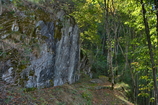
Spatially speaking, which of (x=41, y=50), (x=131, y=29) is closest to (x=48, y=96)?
(x=41, y=50)

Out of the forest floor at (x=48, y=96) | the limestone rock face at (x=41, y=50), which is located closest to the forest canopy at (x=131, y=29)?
the limestone rock face at (x=41, y=50)

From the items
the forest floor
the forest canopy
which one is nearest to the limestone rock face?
the forest floor

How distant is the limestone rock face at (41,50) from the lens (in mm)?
5727

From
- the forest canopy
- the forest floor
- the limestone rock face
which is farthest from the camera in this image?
the limestone rock face

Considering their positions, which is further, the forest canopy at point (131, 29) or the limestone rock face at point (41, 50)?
the limestone rock face at point (41, 50)

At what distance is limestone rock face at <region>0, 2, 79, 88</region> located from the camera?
5.73m

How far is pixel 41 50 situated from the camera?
285 inches

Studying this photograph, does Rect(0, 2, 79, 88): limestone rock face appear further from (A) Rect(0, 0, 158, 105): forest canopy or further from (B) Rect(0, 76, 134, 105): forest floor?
(A) Rect(0, 0, 158, 105): forest canopy

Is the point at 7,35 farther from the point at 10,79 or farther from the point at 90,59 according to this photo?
the point at 90,59

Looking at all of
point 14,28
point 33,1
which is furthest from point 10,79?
point 33,1

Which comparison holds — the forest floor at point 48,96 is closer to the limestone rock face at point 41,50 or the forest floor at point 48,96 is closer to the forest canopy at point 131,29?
the limestone rock face at point 41,50

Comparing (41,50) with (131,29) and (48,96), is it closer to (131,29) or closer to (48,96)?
(48,96)

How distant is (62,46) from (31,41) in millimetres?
2580

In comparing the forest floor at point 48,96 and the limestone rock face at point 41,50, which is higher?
the limestone rock face at point 41,50
